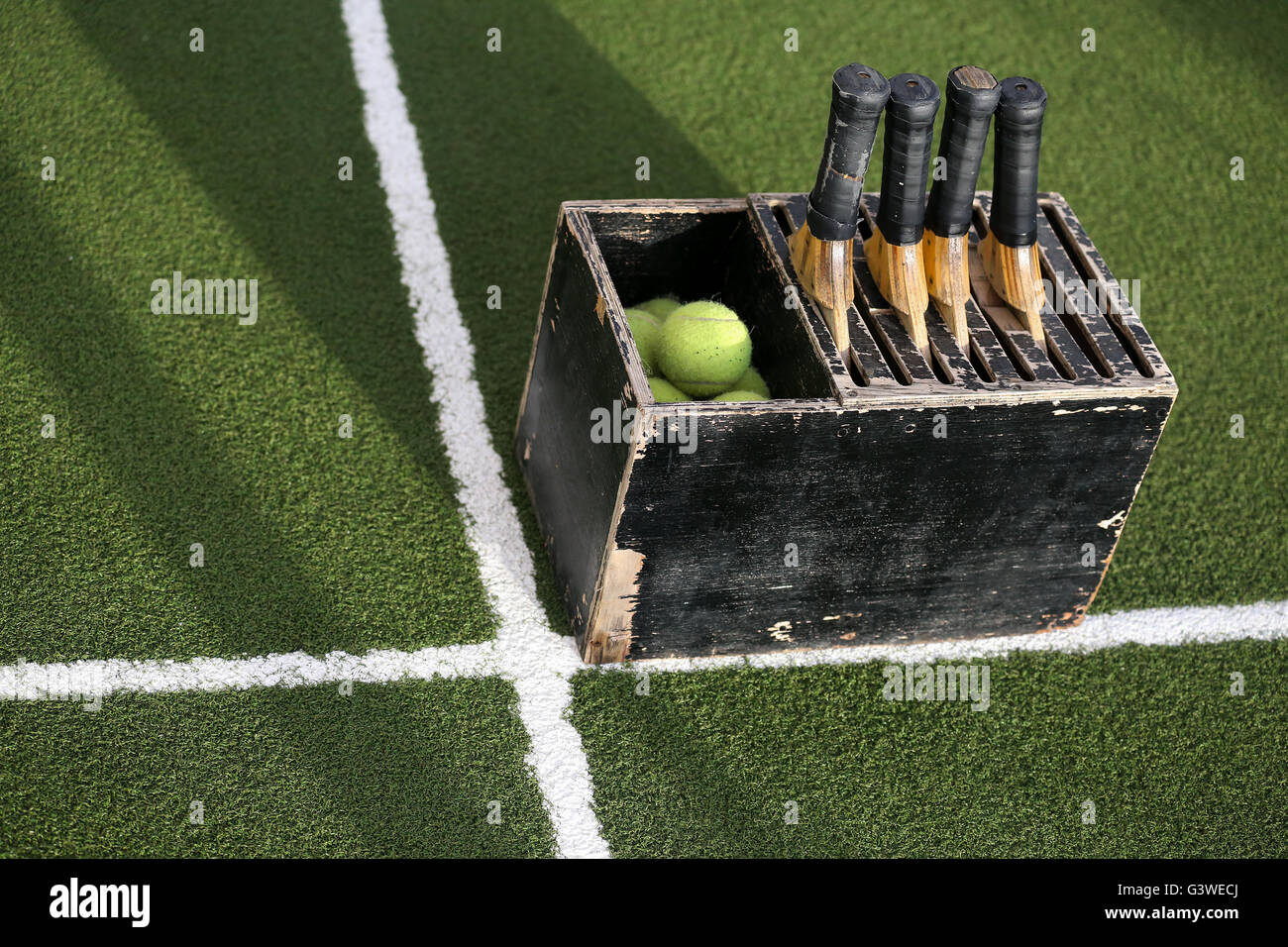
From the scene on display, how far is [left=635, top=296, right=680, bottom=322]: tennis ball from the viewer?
3629 mm

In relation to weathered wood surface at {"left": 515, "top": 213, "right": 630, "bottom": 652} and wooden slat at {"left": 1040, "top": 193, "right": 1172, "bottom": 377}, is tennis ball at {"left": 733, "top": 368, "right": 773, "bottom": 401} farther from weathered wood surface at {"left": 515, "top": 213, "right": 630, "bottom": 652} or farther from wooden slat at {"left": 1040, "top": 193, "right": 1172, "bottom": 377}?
wooden slat at {"left": 1040, "top": 193, "right": 1172, "bottom": 377}

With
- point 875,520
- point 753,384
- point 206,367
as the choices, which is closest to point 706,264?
point 753,384

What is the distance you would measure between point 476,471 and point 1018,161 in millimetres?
1776

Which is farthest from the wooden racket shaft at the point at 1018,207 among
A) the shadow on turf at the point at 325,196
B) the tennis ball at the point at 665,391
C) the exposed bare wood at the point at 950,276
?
the shadow on turf at the point at 325,196

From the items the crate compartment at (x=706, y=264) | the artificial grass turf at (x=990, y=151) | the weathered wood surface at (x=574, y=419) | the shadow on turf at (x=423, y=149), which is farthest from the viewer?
the shadow on turf at (x=423, y=149)

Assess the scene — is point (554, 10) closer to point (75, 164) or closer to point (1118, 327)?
point (75, 164)

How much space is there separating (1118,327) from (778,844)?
157cm

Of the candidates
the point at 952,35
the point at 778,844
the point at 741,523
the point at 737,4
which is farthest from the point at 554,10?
Answer: the point at 778,844

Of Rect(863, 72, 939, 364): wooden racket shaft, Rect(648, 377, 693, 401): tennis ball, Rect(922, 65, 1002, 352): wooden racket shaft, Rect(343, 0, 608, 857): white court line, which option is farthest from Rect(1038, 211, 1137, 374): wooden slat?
Rect(343, 0, 608, 857): white court line

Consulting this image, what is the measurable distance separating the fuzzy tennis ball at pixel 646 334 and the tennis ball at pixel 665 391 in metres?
0.04

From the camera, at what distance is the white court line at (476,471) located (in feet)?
10.4

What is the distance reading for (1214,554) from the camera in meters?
3.91

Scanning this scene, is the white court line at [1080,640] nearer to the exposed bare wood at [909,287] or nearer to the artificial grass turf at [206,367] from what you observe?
the artificial grass turf at [206,367]

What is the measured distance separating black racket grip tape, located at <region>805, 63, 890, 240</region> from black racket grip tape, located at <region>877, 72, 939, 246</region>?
0.05 meters
